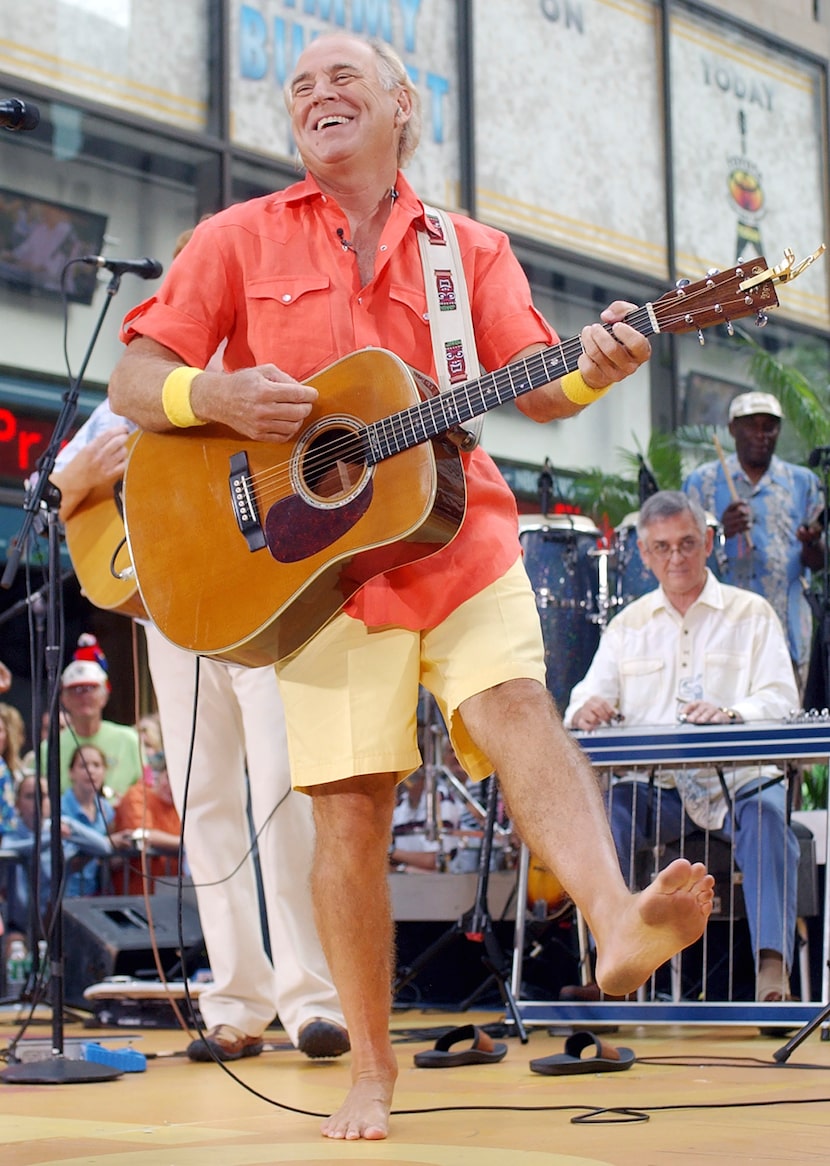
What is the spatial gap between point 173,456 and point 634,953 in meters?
1.44

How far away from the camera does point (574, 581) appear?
21.9 feet

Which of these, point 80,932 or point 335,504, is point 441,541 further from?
point 80,932

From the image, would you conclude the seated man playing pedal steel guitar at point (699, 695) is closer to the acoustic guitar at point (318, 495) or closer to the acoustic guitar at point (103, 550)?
the acoustic guitar at point (103, 550)

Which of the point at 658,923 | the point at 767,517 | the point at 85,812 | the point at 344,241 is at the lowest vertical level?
the point at 658,923

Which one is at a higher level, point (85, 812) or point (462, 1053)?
point (85, 812)

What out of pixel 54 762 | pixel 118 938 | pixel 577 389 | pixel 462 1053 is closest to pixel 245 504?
pixel 577 389

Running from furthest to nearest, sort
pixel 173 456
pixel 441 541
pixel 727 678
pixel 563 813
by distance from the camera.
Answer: pixel 727 678 < pixel 173 456 < pixel 441 541 < pixel 563 813

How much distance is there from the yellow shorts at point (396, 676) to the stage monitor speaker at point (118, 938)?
295cm

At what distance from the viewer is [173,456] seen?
3.21m

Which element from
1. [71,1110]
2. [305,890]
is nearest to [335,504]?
[71,1110]

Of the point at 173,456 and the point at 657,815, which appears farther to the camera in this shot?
the point at 657,815

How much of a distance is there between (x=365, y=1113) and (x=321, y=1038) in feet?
4.84

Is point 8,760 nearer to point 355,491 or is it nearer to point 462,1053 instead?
point 462,1053

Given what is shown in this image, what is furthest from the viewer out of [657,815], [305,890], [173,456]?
[657,815]
